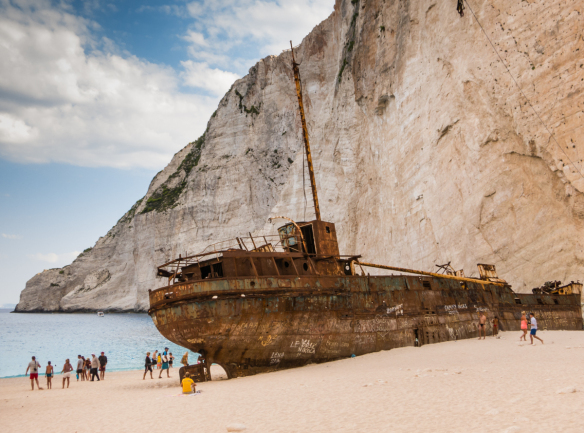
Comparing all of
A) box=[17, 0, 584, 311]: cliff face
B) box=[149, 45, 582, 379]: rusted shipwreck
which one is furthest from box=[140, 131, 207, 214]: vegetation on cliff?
box=[149, 45, 582, 379]: rusted shipwreck

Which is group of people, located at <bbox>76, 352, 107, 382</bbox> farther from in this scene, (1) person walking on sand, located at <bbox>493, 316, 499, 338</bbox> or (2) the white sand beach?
(1) person walking on sand, located at <bbox>493, 316, 499, 338</bbox>

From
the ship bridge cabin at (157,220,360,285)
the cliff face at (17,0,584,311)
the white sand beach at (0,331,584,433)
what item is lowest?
the white sand beach at (0,331,584,433)

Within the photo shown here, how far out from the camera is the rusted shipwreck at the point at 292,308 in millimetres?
13664

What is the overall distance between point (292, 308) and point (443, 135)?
2241 cm

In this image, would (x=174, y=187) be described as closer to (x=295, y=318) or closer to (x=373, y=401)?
(x=295, y=318)

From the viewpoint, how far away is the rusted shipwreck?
13664 mm

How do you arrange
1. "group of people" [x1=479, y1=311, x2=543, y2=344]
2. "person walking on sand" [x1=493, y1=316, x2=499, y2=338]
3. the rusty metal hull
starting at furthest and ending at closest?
"person walking on sand" [x1=493, y1=316, x2=499, y2=338] < "group of people" [x1=479, y1=311, x2=543, y2=344] < the rusty metal hull

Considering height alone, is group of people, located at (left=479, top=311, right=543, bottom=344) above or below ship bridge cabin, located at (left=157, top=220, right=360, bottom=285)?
below

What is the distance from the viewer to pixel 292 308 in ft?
47.3

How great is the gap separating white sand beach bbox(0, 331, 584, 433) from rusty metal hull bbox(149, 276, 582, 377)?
0.84 meters

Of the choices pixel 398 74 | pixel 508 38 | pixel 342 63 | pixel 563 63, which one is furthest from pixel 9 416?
pixel 342 63

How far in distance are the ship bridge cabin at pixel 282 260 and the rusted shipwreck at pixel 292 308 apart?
0.12ft

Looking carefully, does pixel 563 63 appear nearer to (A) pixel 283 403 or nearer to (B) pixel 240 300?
(B) pixel 240 300

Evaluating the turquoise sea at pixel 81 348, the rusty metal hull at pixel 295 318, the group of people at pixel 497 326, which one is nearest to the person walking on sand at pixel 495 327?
the group of people at pixel 497 326
